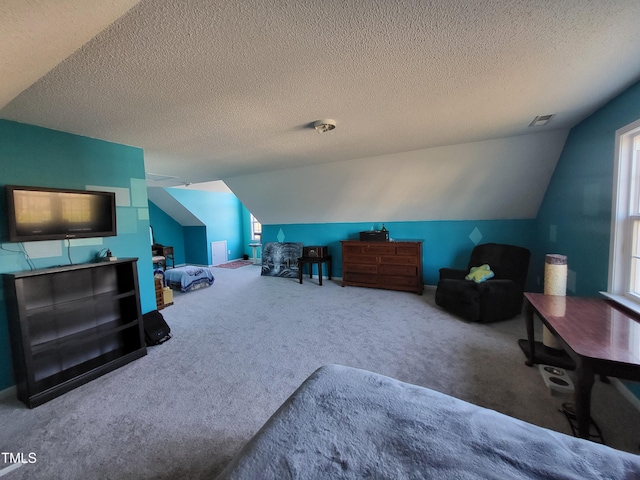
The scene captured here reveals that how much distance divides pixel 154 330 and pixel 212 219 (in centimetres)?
528

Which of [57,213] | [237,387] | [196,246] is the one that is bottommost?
[237,387]

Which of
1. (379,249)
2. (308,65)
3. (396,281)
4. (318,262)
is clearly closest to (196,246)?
(318,262)

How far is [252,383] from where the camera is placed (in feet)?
7.06

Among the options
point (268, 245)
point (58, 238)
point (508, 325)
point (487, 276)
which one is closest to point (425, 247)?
point (487, 276)

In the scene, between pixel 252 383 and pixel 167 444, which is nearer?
pixel 167 444

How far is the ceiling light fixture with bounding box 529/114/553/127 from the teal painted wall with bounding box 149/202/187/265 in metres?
8.38

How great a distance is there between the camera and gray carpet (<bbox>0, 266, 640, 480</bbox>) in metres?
1.53

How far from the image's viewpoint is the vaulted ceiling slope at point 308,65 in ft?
3.78

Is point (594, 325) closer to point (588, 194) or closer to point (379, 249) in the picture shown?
point (588, 194)

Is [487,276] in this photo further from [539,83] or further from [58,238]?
[58,238]

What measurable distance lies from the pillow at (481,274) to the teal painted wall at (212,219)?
6.73 meters

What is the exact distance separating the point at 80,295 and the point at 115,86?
1.96 meters

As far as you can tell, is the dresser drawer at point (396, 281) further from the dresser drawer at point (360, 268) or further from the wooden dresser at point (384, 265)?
the dresser drawer at point (360, 268)

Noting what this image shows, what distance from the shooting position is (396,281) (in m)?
4.65
